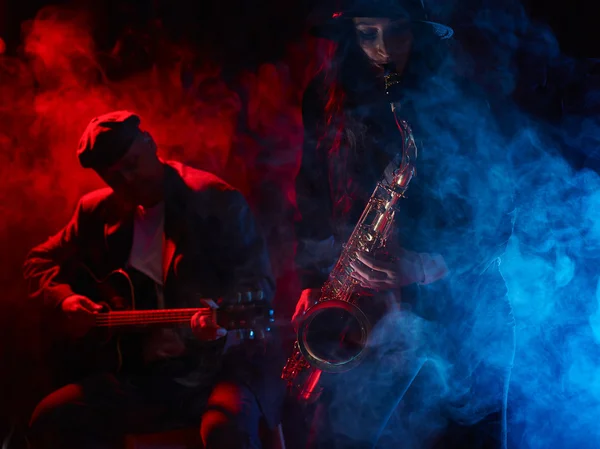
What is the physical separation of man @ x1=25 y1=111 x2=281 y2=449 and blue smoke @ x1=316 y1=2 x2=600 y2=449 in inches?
22.2

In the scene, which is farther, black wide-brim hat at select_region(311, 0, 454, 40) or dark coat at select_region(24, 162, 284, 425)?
dark coat at select_region(24, 162, 284, 425)

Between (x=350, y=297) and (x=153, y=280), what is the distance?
87cm

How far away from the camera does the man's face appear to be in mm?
2479

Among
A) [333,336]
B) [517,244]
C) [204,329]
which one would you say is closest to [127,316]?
[204,329]

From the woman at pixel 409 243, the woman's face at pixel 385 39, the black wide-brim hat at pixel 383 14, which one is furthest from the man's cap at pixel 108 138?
the woman's face at pixel 385 39

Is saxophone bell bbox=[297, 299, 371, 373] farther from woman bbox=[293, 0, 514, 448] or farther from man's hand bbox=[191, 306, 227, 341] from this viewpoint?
man's hand bbox=[191, 306, 227, 341]

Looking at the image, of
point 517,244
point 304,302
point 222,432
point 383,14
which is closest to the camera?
point 383,14

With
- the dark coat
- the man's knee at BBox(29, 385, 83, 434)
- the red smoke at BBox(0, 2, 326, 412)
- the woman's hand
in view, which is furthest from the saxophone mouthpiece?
the man's knee at BBox(29, 385, 83, 434)

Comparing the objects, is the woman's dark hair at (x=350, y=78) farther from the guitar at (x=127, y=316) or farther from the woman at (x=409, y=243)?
the guitar at (x=127, y=316)

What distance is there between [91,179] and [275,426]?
4.52 feet

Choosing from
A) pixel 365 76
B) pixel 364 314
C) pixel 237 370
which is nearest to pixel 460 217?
pixel 364 314

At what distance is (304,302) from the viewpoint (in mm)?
2461

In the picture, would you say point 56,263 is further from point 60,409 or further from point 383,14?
point 383,14

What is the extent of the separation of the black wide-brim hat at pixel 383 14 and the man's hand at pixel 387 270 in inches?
36.6
